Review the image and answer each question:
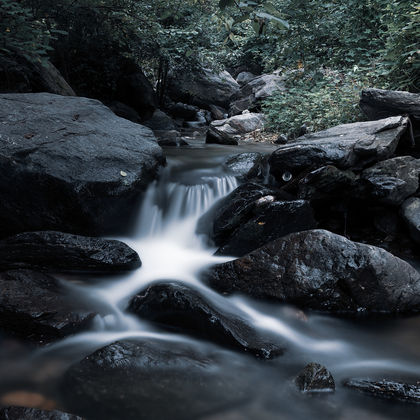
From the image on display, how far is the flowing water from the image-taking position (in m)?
2.62

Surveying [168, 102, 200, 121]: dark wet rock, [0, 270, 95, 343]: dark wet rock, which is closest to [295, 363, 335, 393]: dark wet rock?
[0, 270, 95, 343]: dark wet rock

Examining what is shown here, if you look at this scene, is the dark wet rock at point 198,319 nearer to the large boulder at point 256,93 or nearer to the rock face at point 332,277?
the rock face at point 332,277

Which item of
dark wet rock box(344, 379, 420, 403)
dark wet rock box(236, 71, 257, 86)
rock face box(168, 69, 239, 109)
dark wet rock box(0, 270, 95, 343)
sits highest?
dark wet rock box(236, 71, 257, 86)

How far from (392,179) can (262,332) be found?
300 centimetres

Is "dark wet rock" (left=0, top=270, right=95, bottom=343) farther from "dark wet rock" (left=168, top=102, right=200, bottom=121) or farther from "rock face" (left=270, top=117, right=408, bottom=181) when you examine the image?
"dark wet rock" (left=168, top=102, right=200, bottom=121)

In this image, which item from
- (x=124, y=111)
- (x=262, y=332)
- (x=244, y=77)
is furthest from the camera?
(x=244, y=77)

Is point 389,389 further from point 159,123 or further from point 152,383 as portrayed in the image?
point 159,123

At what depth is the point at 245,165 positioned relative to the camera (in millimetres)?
6590

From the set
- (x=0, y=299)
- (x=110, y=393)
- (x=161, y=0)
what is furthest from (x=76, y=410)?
(x=161, y=0)

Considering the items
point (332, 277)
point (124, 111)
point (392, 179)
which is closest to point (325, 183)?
point (392, 179)

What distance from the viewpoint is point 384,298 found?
392 centimetres

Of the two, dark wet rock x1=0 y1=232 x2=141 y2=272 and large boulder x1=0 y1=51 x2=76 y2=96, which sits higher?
large boulder x1=0 y1=51 x2=76 y2=96

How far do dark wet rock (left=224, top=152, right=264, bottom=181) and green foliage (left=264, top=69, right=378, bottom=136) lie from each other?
11.4ft

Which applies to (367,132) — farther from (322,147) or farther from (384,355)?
(384,355)
